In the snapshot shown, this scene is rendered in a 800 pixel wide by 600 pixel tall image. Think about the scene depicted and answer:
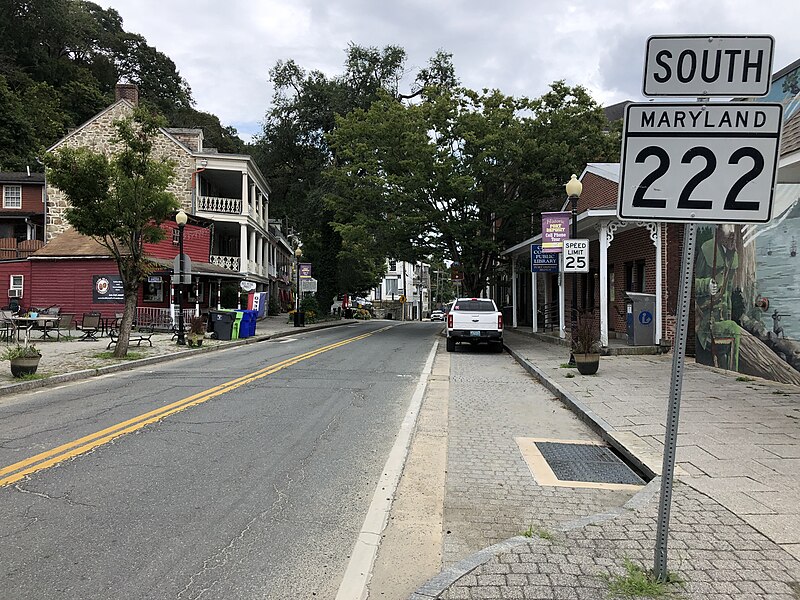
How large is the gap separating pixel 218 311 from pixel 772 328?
18214mm

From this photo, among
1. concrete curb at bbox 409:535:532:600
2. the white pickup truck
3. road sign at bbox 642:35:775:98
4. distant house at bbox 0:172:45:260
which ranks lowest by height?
concrete curb at bbox 409:535:532:600

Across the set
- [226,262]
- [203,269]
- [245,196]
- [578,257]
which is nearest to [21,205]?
[226,262]

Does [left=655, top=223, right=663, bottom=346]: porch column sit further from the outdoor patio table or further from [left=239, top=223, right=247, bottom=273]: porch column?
[left=239, top=223, right=247, bottom=273]: porch column

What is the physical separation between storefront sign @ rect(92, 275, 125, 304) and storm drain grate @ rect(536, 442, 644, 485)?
2453 centimetres

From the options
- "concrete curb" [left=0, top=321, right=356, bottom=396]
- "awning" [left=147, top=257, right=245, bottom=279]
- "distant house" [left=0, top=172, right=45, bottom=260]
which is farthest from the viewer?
"distant house" [left=0, top=172, right=45, bottom=260]

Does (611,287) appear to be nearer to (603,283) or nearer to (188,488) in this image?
(603,283)

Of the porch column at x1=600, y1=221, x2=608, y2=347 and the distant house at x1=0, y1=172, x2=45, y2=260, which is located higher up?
the distant house at x1=0, y1=172, x2=45, y2=260

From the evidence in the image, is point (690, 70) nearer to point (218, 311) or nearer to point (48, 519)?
point (48, 519)

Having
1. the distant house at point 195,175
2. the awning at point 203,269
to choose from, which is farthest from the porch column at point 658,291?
the distant house at point 195,175

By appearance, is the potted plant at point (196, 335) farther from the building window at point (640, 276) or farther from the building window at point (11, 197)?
the building window at point (11, 197)

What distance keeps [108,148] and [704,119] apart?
3655cm

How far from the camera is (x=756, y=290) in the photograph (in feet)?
36.6

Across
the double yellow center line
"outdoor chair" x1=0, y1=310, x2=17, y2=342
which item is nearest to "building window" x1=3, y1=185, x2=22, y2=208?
"outdoor chair" x1=0, y1=310, x2=17, y2=342

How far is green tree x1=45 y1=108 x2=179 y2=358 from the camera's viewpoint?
14578 mm
